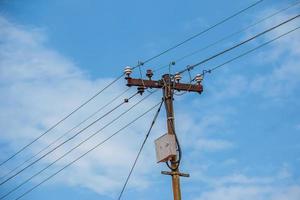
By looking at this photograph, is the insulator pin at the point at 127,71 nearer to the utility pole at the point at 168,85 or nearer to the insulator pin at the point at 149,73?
the utility pole at the point at 168,85

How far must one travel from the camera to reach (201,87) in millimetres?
18141

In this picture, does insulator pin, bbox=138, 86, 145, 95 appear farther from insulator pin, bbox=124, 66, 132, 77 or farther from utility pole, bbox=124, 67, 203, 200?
insulator pin, bbox=124, 66, 132, 77

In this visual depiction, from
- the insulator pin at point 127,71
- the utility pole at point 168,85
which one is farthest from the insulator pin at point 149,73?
the insulator pin at point 127,71

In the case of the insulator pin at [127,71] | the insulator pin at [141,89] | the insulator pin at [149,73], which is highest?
the insulator pin at [149,73]

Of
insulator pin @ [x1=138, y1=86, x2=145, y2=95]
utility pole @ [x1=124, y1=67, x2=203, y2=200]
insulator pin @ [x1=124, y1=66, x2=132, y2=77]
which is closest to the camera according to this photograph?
utility pole @ [x1=124, y1=67, x2=203, y2=200]

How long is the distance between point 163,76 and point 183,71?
557mm

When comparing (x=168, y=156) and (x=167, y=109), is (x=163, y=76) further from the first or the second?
(x=168, y=156)

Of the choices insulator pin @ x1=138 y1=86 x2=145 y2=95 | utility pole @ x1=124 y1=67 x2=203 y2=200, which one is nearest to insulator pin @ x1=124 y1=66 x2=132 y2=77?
utility pole @ x1=124 y1=67 x2=203 y2=200

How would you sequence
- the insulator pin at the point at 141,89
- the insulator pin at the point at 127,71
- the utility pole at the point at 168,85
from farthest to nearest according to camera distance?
the insulator pin at the point at 141,89 < the insulator pin at the point at 127,71 < the utility pole at the point at 168,85

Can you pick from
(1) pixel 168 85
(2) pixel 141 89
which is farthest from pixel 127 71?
(1) pixel 168 85

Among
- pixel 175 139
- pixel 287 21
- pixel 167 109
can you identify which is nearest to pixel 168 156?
pixel 175 139

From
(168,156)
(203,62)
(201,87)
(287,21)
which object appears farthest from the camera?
(201,87)

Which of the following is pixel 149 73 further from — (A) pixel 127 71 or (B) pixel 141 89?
(A) pixel 127 71

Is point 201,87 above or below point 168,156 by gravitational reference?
above
